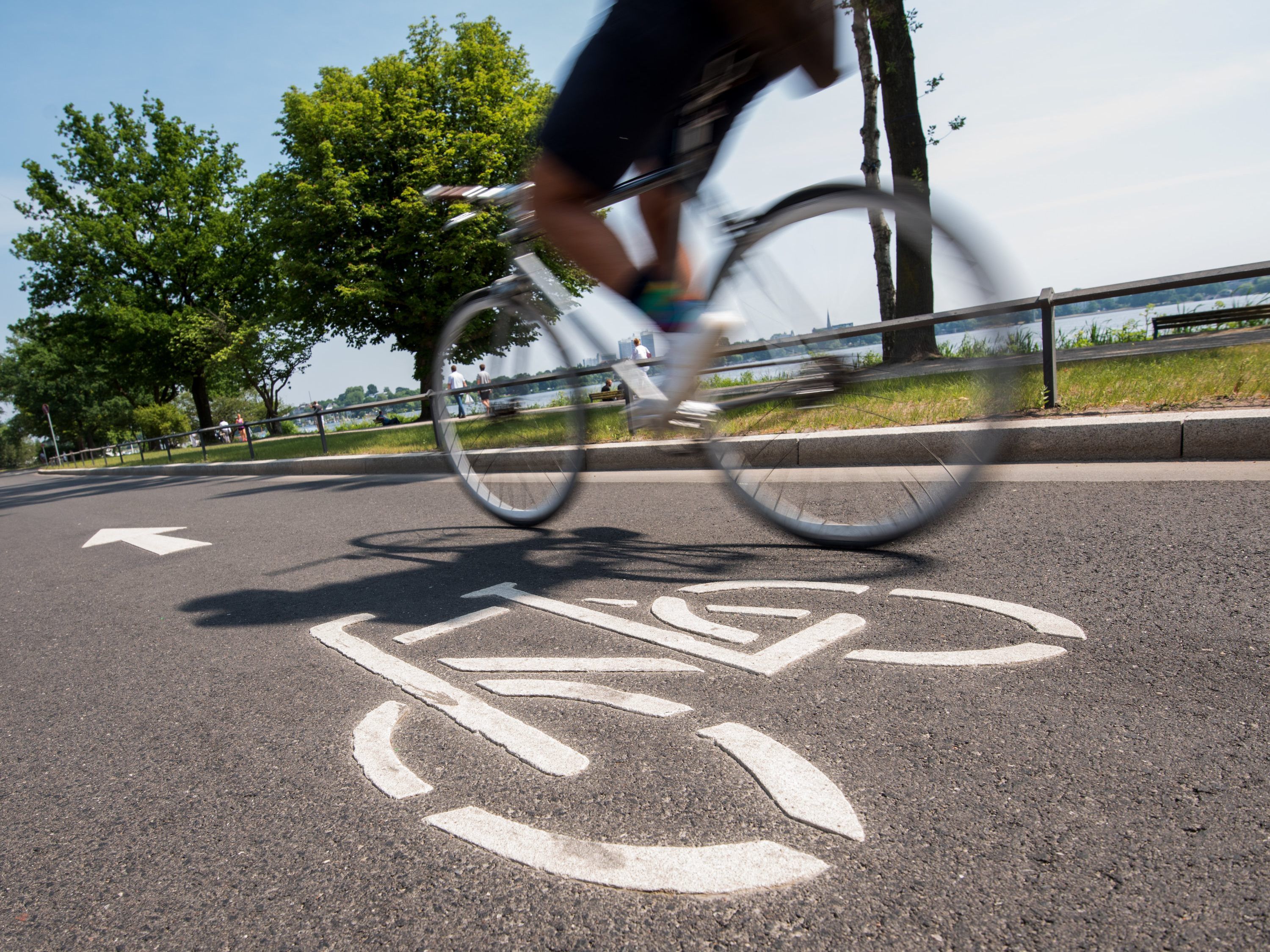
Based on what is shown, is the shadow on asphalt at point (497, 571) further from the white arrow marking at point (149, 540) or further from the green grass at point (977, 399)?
the white arrow marking at point (149, 540)

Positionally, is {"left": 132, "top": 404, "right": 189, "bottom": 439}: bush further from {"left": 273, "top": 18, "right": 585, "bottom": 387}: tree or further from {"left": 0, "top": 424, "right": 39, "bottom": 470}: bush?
{"left": 0, "top": 424, "right": 39, "bottom": 470}: bush

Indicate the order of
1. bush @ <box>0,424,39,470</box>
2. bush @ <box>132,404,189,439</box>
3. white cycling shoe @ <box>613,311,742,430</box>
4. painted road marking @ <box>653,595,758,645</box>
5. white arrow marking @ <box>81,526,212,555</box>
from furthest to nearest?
bush @ <box>0,424,39,470</box>, bush @ <box>132,404,189,439</box>, white arrow marking @ <box>81,526,212,555</box>, white cycling shoe @ <box>613,311,742,430</box>, painted road marking @ <box>653,595,758,645</box>

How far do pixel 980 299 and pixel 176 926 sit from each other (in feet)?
9.10

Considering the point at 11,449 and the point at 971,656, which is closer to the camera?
the point at 971,656

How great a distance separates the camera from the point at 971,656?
194 cm

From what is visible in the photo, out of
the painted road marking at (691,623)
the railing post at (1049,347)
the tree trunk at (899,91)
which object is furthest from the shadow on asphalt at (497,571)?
the tree trunk at (899,91)

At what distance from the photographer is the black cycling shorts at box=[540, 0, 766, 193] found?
7.91 feet

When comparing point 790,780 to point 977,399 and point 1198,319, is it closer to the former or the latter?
point 977,399

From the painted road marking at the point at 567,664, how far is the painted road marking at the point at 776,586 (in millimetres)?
619

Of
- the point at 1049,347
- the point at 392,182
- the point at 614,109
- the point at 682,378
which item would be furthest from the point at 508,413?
the point at 392,182

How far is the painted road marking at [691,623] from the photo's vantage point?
2240 mm

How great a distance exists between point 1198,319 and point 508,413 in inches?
481

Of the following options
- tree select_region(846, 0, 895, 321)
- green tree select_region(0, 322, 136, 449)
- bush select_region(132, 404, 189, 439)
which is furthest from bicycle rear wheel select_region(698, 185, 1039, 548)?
green tree select_region(0, 322, 136, 449)

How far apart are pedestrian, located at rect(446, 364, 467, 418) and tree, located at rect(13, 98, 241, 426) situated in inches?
1374
